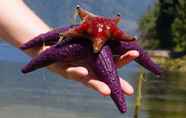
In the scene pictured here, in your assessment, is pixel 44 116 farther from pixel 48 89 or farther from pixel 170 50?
pixel 170 50

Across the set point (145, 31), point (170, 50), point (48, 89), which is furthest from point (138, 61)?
point (145, 31)

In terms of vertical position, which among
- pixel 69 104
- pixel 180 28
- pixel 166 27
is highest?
pixel 166 27

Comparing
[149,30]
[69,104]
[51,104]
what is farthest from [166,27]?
[51,104]

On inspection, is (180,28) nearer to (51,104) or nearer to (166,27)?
(166,27)

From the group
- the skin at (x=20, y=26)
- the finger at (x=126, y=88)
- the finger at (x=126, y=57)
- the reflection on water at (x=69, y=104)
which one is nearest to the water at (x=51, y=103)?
the reflection on water at (x=69, y=104)

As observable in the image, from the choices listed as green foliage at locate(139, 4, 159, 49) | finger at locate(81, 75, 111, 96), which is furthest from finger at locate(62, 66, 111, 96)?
green foliage at locate(139, 4, 159, 49)

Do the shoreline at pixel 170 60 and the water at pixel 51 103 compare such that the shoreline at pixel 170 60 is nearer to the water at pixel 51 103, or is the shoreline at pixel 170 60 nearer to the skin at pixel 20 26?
the water at pixel 51 103

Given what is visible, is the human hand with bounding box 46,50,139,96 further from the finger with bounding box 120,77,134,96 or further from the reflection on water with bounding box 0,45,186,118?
the reflection on water with bounding box 0,45,186,118
